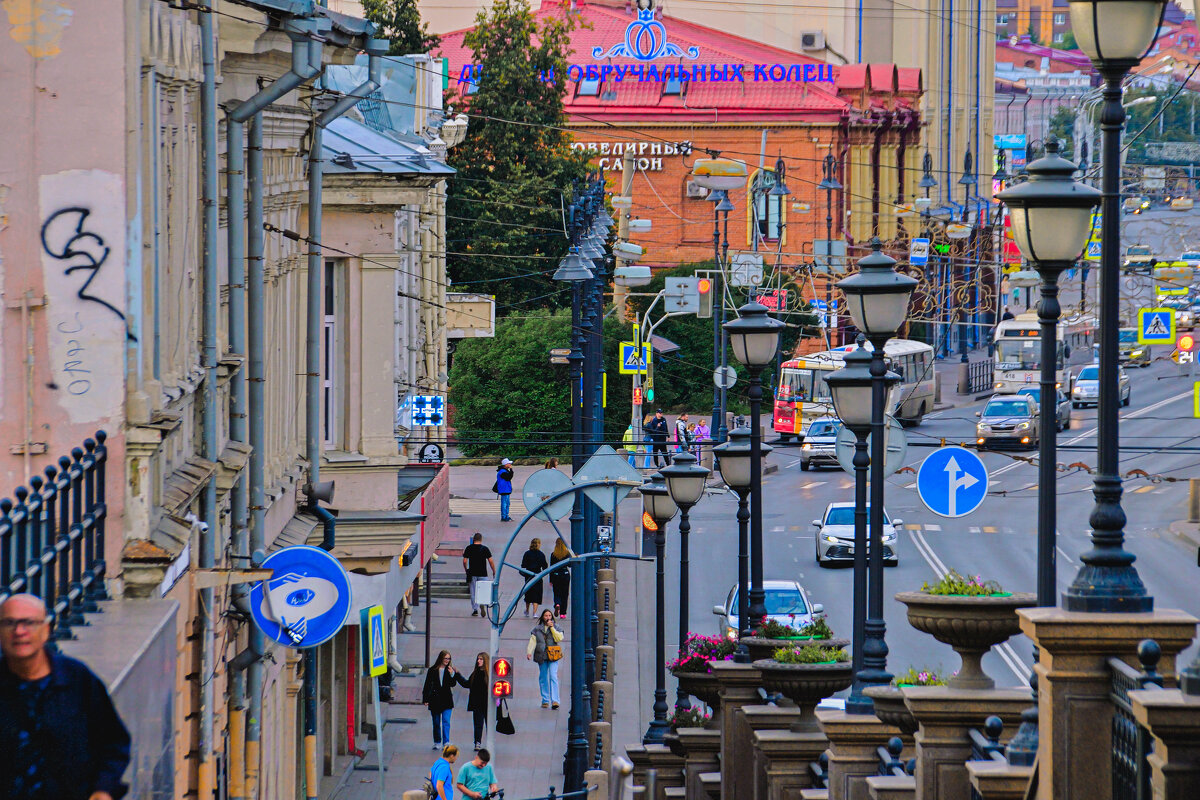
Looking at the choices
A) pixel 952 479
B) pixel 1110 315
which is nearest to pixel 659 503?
pixel 952 479

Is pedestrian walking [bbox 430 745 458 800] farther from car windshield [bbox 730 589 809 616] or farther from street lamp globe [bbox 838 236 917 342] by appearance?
car windshield [bbox 730 589 809 616]

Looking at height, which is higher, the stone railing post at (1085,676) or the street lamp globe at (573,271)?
the street lamp globe at (573,271)

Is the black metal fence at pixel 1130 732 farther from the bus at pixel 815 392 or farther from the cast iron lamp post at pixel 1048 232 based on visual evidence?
the bus at pixel 815 392

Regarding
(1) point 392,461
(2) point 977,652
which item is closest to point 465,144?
(1) point 392,461

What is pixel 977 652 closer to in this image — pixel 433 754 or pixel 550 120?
pixel 433 754

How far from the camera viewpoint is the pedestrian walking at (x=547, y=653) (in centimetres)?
2747

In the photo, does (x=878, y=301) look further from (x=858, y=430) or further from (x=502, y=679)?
(x=502, y=679)

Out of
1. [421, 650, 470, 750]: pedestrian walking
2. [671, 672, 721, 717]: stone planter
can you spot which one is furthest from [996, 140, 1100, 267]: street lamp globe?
[421, 650, 470, 750]: pedestrian walking

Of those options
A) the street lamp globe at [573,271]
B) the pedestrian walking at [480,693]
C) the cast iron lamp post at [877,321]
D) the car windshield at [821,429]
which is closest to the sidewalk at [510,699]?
the pedestrian walking at [480,693]

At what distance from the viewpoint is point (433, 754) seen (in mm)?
26062

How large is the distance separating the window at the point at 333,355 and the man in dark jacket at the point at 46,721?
601 inches

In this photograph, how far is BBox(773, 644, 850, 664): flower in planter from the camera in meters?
13.2

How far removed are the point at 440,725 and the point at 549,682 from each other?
356 centimetres

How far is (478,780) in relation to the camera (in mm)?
19766
